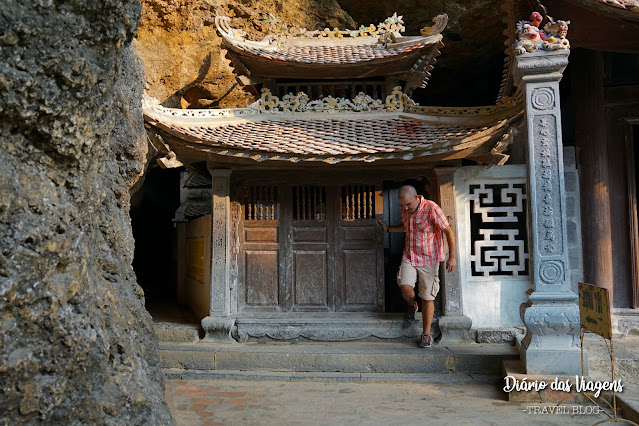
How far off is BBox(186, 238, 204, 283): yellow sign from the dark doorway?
424cm

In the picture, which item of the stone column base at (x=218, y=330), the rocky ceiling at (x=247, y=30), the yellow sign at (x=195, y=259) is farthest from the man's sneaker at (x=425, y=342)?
the rocky ceiling at (x=247, y=30)

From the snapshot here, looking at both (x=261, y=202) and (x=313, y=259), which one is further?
(x=261, y=202)

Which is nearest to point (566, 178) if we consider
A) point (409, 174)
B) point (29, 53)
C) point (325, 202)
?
point (409, 174)

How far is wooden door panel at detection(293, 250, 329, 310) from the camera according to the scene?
7047 millimetres

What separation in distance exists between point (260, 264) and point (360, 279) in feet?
4.88

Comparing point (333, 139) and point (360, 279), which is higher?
point (333, 139)

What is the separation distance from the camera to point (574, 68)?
23.3 ft

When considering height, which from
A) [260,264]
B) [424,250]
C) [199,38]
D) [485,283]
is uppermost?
[199,38]

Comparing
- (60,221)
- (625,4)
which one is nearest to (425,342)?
(625,4)

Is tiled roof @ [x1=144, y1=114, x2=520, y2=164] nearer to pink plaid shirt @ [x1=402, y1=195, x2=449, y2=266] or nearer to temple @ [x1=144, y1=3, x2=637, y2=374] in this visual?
temple @ [x1=144, y1=3, x2=637, y2=374]

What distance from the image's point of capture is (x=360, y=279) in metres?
7.05

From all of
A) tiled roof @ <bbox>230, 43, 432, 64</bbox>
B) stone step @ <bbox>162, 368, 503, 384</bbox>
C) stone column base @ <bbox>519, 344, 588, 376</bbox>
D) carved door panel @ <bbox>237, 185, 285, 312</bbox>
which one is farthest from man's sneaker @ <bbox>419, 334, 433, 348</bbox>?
tiled roof @ <bbox>230, 43, 432, 64</bbox>

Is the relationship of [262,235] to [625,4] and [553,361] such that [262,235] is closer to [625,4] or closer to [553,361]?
[553,361]

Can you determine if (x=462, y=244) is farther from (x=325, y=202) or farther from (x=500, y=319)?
(x=325, y=202)
